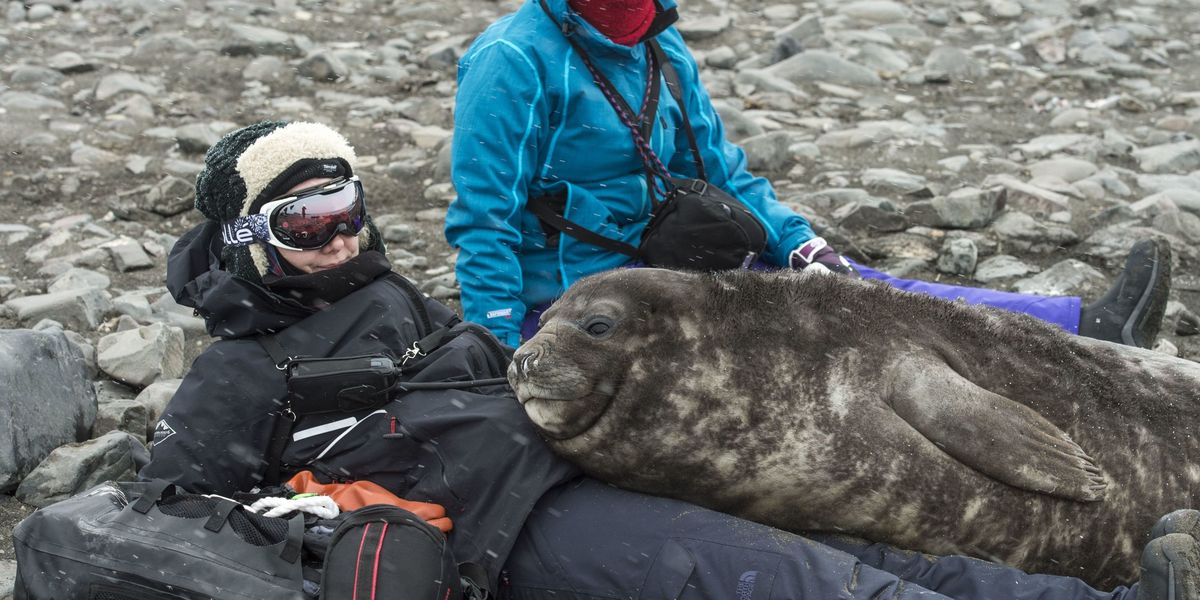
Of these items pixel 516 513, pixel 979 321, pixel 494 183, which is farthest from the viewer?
pixel 494 183

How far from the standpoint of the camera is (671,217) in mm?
5316

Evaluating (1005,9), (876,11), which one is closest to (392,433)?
(876,11)

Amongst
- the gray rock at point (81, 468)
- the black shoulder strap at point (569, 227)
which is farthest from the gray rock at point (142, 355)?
the black shoulder strap at point (569, 227)

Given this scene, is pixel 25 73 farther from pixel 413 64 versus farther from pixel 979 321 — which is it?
pixel 979 321

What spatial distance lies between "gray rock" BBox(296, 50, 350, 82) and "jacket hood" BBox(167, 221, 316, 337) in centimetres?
674

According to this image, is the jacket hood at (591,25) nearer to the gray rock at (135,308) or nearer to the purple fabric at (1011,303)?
the purple fabric at (1011,303)

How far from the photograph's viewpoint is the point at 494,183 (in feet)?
17.1

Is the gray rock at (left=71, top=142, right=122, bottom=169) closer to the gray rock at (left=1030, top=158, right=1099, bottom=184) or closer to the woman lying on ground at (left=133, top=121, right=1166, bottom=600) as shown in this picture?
the woman lying on ground at (left=133, top=121, right=1166, bottom=600)

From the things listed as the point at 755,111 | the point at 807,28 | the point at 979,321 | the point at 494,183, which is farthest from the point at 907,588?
the point at 807,28

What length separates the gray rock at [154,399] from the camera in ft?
17.6

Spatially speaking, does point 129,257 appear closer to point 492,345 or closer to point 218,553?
point 492,345

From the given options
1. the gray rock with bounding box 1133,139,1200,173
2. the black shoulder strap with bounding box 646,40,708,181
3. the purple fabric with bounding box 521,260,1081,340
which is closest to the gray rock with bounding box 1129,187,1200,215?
the gray rock with bounding box 1133,139,1200,173

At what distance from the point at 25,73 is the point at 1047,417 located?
9.22m

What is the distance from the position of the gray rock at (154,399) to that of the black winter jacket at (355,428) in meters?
1.38
